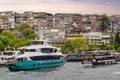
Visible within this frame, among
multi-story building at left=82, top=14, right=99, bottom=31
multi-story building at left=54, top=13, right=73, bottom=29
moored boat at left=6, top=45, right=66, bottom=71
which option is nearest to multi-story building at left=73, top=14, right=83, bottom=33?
multi-story building at left=82, top=14, right=99, bottom=31

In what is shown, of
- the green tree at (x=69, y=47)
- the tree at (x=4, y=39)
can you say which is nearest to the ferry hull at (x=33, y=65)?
the tree at (x=4, y=39)

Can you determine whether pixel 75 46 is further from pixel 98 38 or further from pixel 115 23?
pixel 115 23

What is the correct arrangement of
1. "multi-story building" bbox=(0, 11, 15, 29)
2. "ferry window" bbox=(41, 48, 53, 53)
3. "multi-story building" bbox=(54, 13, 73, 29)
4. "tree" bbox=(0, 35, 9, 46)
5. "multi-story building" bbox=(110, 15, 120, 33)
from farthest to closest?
"multi-story building" bbox=(110, 15, 120, 33) → "multi-story building" bbox=(54, 13, 73, 29) → "multi-story building" bbox=(0, 11, 15, 29) → "tree" bbox=(0, 35, 9, 46) → "ferry window" bbox=(41, 48, 53, 53)

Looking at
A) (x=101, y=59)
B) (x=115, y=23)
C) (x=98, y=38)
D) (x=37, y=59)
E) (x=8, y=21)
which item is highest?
(x=8, y=21)

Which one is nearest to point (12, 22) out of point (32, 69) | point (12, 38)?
point (12, 38)

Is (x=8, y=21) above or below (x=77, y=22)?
above

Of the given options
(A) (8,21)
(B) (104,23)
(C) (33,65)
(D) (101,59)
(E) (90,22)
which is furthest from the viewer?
Result: (E) (90,22)

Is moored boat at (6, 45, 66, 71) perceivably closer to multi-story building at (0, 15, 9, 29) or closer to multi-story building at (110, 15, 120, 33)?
multi-story building at (0, 15, 9, 29)

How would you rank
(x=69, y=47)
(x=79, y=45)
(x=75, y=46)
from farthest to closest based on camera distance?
(x=69, y=47) < (x=79, y=45) < (x=75, y=46)

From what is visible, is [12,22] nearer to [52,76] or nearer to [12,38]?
[12,38]

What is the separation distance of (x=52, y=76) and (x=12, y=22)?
283 ft

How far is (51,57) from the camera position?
62.0 meters

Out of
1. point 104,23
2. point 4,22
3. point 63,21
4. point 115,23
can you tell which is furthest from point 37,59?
point 115,23

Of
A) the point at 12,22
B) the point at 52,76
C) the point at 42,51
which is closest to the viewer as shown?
the point at 52,76
